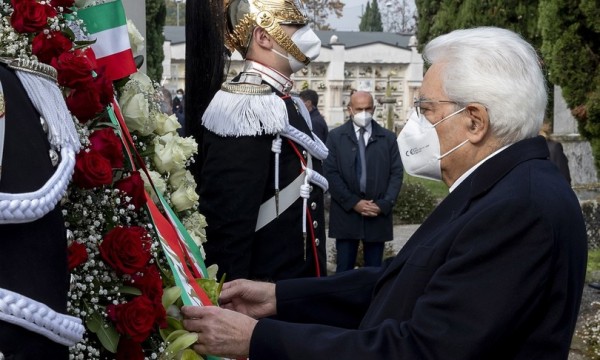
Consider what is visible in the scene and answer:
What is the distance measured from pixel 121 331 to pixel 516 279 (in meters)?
0.95

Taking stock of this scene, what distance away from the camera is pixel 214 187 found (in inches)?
168

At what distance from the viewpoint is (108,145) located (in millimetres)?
2410

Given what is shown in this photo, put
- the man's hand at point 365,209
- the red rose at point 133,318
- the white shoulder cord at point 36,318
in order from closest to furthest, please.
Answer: the white shoulder cord at point 36,318
the red rose at point 133,318
the man's hand at point 365,209

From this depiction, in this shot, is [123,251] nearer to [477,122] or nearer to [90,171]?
[90,171]

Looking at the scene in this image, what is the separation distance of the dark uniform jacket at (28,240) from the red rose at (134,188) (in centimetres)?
56

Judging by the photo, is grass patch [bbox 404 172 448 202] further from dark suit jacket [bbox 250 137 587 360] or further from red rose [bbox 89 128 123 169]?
red rose [bbox 89 128 123 169]

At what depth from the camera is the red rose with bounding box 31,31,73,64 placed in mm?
2174

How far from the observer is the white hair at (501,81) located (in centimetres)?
248

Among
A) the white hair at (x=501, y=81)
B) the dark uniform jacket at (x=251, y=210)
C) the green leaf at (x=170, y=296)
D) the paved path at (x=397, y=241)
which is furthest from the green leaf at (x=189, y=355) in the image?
the paved path at (x=397, y=241)

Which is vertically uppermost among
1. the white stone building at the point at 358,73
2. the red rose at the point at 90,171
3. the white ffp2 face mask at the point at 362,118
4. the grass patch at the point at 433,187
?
the red rose at the point at 90,171

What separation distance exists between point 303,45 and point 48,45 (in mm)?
2308

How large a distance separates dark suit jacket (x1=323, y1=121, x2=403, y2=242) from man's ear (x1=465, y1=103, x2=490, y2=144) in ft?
18.0

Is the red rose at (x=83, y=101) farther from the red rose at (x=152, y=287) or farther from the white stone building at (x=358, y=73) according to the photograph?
the white stone building at (x=358, y=73)

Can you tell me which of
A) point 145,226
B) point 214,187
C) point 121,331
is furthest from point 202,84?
point 121,331
